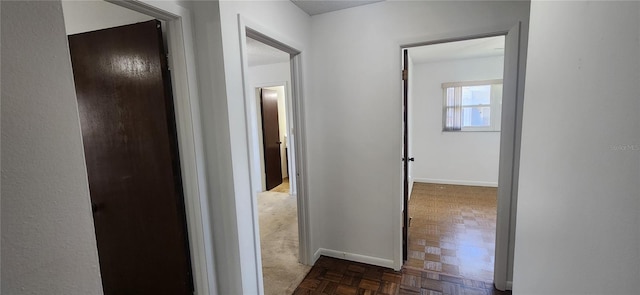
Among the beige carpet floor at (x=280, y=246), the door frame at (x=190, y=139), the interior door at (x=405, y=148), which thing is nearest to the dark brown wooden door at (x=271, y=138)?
the beige carpet floor at (x=280, y=246)

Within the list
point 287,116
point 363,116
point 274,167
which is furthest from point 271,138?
point 363,116

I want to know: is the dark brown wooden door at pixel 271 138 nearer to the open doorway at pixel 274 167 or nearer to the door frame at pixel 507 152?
the open doorway at pixel 274 167

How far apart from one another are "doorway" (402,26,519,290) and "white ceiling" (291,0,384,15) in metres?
0.61

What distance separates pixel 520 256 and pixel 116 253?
2227 mm

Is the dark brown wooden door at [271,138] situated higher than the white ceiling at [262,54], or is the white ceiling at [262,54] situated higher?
the white ceiling at [262,54]

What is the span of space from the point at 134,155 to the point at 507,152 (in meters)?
2.42

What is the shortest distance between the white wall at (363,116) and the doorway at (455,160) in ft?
0.73

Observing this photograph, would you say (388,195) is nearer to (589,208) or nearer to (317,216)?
(317,216)

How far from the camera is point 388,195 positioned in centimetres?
226

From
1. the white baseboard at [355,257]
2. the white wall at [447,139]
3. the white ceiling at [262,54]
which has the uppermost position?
the white ceiling at [262,54]

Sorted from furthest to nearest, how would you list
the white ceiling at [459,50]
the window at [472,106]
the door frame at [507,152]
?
1. the window at [472,106]
2. the white ceiling at [459,50]
3. the door frame at [507,152]

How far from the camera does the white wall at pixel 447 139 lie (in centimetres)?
461

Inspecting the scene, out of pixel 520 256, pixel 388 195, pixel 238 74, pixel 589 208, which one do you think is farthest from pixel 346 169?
pixel 589 208

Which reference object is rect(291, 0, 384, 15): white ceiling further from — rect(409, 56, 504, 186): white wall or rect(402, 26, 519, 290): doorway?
rect(409, 56, 504, 186): white wall
